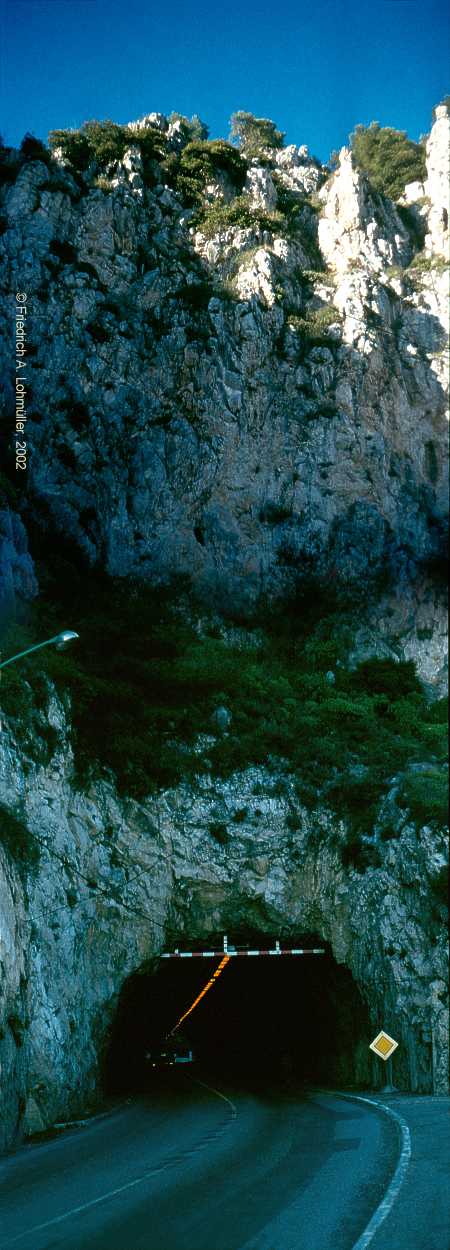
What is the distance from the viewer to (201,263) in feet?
167

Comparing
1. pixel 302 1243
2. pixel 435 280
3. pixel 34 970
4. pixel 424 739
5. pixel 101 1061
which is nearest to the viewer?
pixel 302 1243

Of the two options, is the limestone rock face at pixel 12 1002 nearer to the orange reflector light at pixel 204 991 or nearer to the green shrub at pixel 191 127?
the orange reflector light at pixel 204 991

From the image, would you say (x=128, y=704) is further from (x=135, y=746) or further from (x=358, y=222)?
(x=358, y=222)

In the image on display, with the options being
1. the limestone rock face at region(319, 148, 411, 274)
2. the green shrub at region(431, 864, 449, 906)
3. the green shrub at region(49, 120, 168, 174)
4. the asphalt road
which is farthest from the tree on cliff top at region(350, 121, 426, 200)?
the asphalt road

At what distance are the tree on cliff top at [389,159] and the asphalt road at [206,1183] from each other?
44406mm

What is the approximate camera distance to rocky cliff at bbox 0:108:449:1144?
35.6m

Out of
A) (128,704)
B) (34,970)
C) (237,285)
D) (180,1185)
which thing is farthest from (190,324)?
(180,1185)

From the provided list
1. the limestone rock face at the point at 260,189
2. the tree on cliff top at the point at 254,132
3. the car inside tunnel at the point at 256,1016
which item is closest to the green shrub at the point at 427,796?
the car inside tunnel at the point at 256,1016

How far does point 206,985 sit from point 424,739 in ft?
58.3

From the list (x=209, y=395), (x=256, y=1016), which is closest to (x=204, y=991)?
(x=256, y=1016)

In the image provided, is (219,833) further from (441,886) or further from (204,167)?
(204,167)

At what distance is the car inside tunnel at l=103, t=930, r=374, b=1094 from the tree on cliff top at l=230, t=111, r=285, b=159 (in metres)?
40.6

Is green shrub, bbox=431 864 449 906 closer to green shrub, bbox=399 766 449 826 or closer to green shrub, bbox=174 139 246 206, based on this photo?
green shrub, bbox=399 766 449 826

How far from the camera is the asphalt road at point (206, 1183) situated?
12570mm
